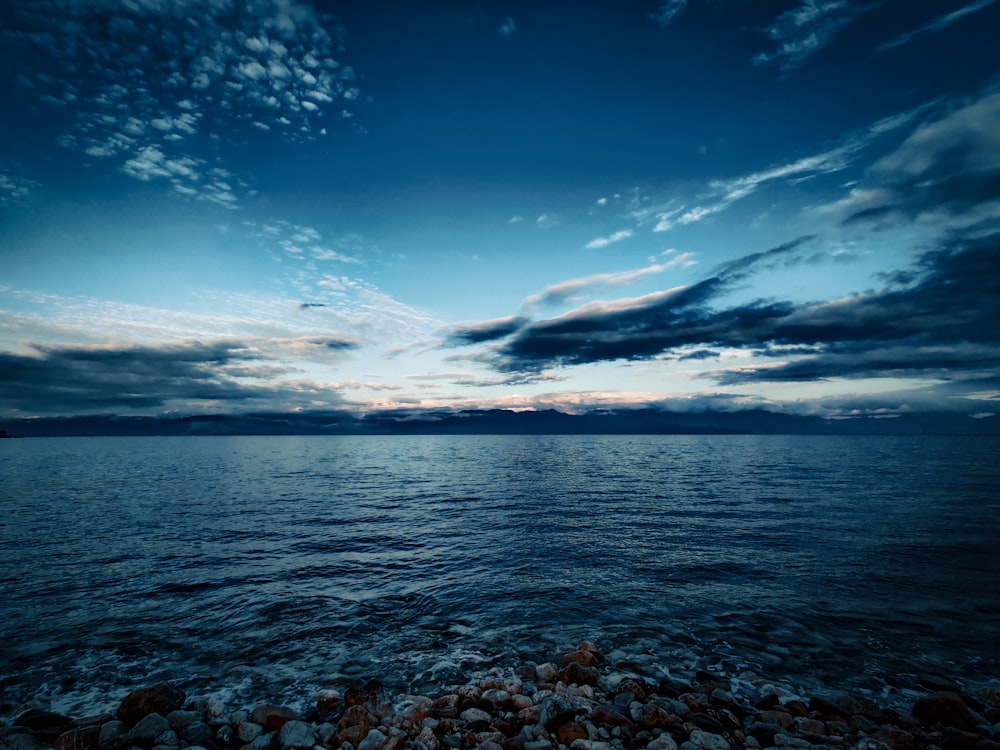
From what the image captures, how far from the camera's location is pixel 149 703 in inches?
359

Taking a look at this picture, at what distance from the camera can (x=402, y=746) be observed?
803cm

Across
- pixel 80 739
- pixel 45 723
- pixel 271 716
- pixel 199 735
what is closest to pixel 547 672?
pixel 271 716

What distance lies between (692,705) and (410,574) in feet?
41.4

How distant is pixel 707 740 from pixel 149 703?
11.4 m

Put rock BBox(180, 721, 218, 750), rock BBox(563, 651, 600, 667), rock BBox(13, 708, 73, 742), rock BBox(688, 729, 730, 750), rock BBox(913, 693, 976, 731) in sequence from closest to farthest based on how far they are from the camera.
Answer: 1. rock BBox(688, 729, 730, 750)
2. rock BBox(180, 721, 218, 750)
3. rock BBox(13, 708, 73, 742)
4. rock BBox(913, 693, 976, 731)
5. rock BBox(563, 651, 600, 667)

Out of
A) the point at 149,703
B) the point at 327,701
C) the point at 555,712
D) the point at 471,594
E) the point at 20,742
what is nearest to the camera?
the point at 20,742

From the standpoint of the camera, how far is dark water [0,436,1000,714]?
11.4 m

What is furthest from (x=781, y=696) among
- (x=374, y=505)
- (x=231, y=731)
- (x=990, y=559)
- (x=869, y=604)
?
Result: (x=374, y=505)

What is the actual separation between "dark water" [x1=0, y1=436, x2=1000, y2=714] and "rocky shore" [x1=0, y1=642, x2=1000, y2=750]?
100 cm

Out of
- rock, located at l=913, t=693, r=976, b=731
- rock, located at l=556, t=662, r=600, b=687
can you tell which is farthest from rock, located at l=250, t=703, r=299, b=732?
rock, located at l=913, t=693, r=976, b=731

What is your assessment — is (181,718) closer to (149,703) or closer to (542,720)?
(149,703)

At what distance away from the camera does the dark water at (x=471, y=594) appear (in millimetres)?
11430

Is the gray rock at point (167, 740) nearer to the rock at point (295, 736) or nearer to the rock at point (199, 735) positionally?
the rock at point (199, 735)

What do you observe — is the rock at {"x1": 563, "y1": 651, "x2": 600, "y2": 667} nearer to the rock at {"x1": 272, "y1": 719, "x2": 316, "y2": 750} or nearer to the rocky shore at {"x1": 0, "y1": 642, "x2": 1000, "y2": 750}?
the rocky shore at {"x1": 0, "y1": 642, "x2": 1000, "y2": 750}
